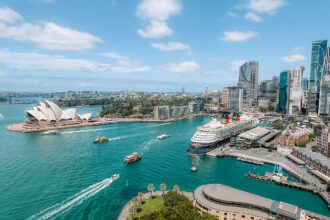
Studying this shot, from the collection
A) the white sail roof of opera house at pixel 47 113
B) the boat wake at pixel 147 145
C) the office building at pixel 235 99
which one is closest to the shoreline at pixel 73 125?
the white sail roof of opera house at pixel 47 113

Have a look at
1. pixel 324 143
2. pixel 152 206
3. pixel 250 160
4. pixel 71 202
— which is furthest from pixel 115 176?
pixel 324 143

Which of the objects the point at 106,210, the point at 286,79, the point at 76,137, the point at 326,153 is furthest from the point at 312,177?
the point at 286,79

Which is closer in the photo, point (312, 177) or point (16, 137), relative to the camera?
point (312, 177)

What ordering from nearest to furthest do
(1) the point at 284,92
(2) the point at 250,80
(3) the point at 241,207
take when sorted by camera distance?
(3) the point at 241,207 → (1) the point at 284,92 → (2) the point at 250,80

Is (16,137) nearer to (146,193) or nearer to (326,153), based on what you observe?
(146,193)

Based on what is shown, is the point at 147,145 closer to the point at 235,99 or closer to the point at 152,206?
the point at 152,206

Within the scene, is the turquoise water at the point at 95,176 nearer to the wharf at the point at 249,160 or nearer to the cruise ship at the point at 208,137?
the wharf at the point at 249,160

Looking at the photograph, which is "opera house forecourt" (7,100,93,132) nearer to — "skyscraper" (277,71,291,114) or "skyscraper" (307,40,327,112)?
"skyscraper" (277,71,291,114)

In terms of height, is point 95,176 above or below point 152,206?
below
